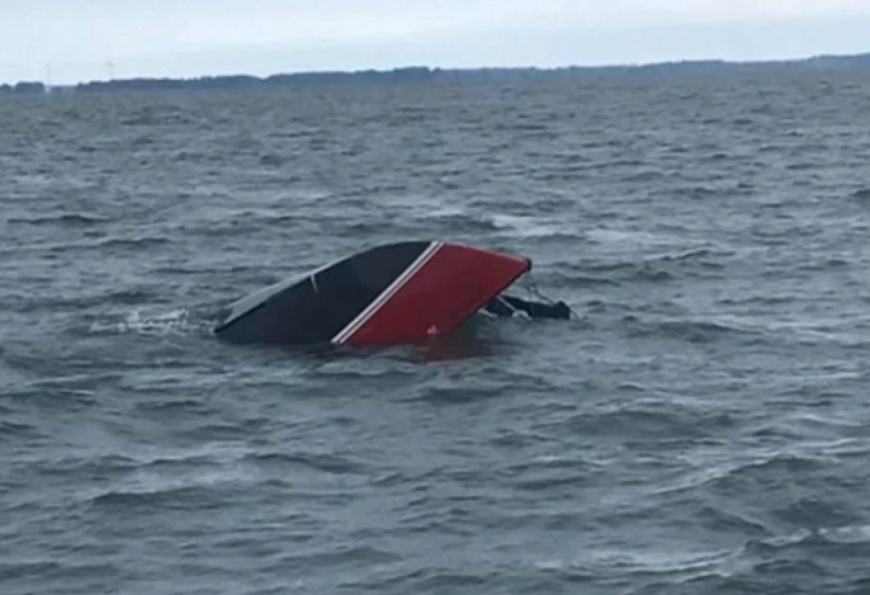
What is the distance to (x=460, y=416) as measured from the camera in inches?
662

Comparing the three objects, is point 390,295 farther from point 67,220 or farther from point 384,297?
point 67,220

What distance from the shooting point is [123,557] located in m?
12.9

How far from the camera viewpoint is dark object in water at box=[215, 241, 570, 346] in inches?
782

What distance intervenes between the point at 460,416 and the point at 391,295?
325 centimetres

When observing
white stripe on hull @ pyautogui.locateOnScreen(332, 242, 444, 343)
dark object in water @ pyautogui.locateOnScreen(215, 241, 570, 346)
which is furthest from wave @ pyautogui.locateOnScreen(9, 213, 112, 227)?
white stripe on hull @ pyautogui.locateOnScreen(332, 242, 444, 343)

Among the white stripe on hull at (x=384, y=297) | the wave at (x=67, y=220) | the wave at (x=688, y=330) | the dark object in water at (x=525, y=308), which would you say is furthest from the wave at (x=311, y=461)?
the wave at (x=67, y=220)

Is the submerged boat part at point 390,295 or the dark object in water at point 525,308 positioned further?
the dark object in water at point 525,308

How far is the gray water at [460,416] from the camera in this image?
41.8 ft

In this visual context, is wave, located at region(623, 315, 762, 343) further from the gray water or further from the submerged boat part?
the submerged boat part

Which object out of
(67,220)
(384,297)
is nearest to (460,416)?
(384,297)

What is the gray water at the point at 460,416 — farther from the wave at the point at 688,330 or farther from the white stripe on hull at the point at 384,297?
the white stripe on hull at the point at 384,297

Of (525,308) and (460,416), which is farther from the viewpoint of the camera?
(525,308)

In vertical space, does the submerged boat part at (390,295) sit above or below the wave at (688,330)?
above

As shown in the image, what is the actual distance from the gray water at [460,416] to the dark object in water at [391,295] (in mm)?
391
